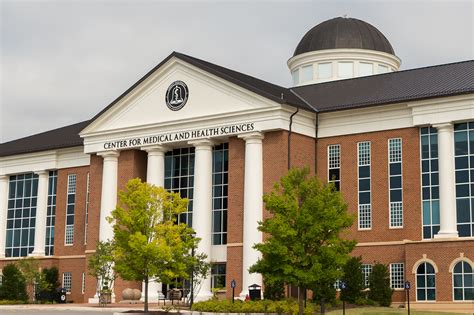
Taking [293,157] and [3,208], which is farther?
[3,208]

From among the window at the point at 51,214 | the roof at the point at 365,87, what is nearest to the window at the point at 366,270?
the roof at the point at 365,87

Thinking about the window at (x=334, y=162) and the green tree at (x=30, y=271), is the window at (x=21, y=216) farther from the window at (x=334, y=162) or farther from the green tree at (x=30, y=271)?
the window at (x=334, y=162)

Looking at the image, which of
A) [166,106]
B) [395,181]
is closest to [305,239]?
[395,181]

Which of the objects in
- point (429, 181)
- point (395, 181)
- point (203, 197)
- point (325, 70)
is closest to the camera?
point (429, 181)

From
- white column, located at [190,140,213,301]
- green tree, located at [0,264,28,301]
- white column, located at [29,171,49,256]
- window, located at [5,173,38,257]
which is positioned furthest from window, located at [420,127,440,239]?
window, located at [5,173,38,257]

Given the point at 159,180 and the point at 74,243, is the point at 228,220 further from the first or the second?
the point at 74,243

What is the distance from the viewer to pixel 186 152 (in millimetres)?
61781

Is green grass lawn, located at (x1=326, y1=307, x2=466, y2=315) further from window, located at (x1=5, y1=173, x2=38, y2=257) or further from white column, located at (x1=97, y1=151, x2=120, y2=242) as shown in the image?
window, located at (x1=5, y1=173, x2=38, y2=257)

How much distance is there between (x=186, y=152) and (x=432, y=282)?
808 inches

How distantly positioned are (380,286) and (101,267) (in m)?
19.6

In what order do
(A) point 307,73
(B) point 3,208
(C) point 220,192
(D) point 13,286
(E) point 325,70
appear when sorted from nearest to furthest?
(C) point 220,192, (D) point 13,286, (E) point 325,70, (A) point 307,73, (B) point 3,208

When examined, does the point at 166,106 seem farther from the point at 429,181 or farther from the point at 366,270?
the point at 429,181

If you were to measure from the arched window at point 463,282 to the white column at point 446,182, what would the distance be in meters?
2.13

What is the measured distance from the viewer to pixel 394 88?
56562 mm
